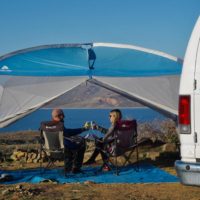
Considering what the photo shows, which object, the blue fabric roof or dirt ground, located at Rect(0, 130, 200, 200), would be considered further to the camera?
the blue fabric roof

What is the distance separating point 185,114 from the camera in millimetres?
5055

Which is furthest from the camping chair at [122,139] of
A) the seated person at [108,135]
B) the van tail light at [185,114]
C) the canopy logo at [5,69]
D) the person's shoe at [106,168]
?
the van tail light at [185,114]

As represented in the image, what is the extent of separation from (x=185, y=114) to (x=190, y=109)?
7cm

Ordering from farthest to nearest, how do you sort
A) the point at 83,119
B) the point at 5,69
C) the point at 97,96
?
the point at 83,119
the point at 97,96
the point at 5,69

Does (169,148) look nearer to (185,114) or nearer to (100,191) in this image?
(100,191)

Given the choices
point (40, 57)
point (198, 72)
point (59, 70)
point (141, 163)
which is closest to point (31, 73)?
point (59, 70)

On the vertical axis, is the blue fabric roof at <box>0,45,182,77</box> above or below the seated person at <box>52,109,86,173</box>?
above

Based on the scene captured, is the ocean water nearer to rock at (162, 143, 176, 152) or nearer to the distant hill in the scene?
the distant hill

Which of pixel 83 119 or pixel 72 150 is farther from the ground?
pixel 83 119

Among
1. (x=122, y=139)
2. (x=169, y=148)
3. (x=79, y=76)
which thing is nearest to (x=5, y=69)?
(x=79, y=76)

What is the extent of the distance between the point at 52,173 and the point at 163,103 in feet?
8.28

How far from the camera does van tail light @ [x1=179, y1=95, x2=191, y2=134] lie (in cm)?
504

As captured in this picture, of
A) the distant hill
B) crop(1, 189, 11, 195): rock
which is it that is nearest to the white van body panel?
crop(1, 189, 11, 195): rock

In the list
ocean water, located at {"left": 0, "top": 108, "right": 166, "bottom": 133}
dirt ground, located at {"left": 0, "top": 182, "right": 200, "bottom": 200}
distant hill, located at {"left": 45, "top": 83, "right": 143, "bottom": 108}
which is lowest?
dirt ground, located at {"left": 0, "top": 182, "right": 200, "bottom": 200}
